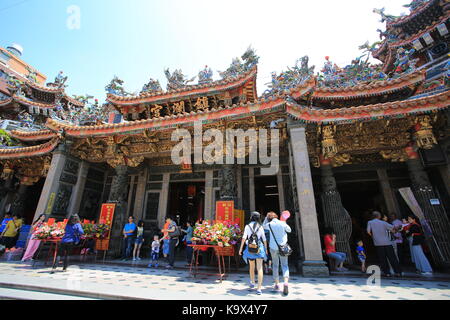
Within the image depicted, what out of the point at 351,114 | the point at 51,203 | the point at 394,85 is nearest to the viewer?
the point at 351,114

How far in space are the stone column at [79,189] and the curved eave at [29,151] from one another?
54.6 inches

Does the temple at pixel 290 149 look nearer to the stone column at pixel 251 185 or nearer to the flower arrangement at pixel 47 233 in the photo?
the stone column at pixel 251 185

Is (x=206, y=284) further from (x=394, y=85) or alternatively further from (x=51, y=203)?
(x=394, y=85)

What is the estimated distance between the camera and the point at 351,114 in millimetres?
6094

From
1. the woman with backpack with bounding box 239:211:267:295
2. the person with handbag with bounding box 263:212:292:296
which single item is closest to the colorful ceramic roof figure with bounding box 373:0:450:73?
the person with handbag with bounding box 263:212:292:296

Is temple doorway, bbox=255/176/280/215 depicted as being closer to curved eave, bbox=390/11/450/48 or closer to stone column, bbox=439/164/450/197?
stone column, bbox=439/164/450/197

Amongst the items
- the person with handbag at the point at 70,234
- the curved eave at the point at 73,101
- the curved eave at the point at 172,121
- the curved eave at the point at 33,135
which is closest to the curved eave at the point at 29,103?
the curved eave at the point at 73,101

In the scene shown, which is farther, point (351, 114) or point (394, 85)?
point (394, 85)

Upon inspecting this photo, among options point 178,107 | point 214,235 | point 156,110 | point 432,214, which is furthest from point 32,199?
point 432,214

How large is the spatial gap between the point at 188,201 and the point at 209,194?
13.2 feet

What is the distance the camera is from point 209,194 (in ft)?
30.6

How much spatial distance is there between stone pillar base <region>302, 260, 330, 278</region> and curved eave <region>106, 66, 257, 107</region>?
7.69 metres
